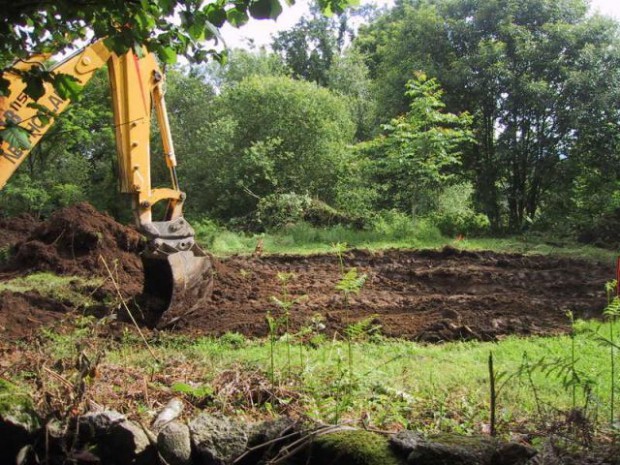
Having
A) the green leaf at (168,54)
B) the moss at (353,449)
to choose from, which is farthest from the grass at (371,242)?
the moss at (353,449)

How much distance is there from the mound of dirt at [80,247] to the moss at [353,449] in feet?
20.9

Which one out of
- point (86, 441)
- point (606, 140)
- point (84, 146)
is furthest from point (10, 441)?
point (84, 146)

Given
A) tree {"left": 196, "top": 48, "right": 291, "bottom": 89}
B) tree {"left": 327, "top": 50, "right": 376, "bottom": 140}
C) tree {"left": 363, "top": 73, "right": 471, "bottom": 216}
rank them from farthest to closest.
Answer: tree {"left": 196, "top": 48, "right": 291, "bottom": 89}, tree {"left": 327, "top": 50, "right": 376, "bottom": 140}, tree {"left": 363, "top": 73, "right": 471, "bottom": 216}

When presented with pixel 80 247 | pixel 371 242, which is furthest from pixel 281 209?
pixel 80 247

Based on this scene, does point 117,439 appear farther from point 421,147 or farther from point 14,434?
point 421,147

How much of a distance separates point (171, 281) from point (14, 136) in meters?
4.30

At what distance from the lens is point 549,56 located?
14.6 metres

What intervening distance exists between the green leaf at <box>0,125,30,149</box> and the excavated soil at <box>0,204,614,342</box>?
7.29ft

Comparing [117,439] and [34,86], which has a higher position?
[34,86]

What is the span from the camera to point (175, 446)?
295 cm

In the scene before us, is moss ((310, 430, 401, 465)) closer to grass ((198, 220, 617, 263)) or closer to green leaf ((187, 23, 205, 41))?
green leaf ((187, 23, 205, 41))

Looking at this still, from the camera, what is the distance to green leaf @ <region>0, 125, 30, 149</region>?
8.45 ft

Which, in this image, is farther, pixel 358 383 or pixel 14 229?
pixel 14 229

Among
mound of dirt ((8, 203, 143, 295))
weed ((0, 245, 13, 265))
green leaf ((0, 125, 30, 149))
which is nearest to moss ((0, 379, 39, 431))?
green leaf ((0, 125, 30, 149))
